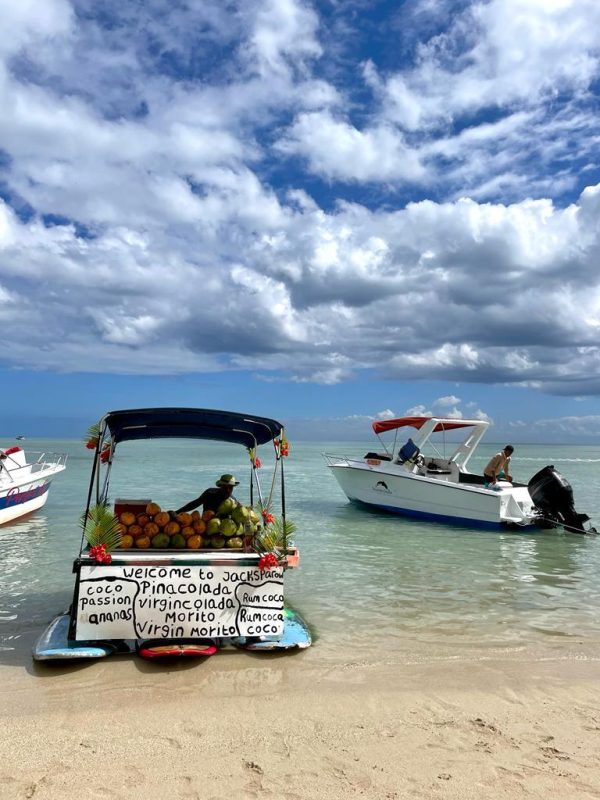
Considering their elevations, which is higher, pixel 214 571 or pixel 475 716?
pixel 214 571

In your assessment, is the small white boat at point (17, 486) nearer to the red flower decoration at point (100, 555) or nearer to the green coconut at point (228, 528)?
the green coconut at point (228, 528)

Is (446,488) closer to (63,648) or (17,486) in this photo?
(17,486)

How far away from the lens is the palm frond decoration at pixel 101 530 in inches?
239

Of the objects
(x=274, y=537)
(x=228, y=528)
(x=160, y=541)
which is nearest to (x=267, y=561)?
(x=274, y=537)

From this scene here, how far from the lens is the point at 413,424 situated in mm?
18656

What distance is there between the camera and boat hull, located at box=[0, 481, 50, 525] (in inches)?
597

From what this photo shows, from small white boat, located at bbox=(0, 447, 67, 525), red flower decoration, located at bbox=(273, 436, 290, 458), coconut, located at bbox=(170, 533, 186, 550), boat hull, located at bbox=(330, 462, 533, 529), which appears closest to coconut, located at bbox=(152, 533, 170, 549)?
coconut, located at bbox=(170, 533, 186, 550)

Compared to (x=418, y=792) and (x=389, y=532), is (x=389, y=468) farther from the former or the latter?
(x=418, y=792)

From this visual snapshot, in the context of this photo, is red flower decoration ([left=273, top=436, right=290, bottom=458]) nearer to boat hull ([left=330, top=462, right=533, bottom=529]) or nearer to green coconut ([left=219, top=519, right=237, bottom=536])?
green coconut ([left=219, top=519, right=237, bottom=536])

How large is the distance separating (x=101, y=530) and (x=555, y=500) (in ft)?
44.9

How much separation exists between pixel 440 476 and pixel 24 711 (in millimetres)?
14877

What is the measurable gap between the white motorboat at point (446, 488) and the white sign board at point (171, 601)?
1149 centimetres

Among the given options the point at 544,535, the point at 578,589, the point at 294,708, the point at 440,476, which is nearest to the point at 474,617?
the point at 578,589

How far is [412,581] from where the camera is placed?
1022 centimetres
